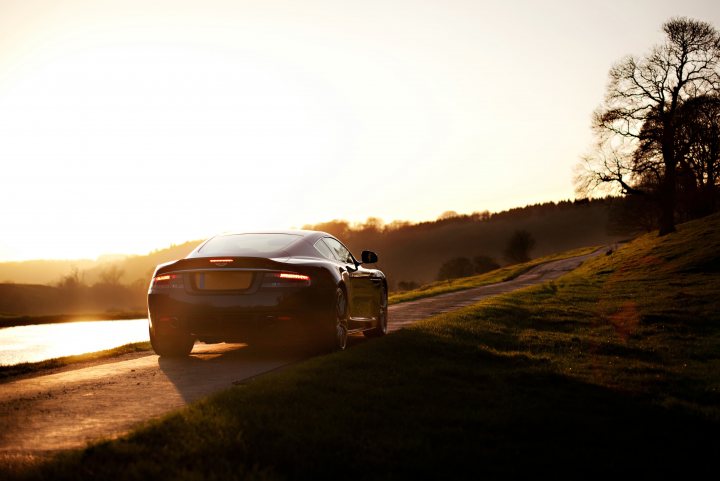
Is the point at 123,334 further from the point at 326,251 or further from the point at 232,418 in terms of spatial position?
the point at 232,418

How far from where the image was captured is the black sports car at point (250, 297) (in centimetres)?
760

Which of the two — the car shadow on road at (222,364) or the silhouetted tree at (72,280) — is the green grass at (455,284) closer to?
the car shadow on road at (222,364)

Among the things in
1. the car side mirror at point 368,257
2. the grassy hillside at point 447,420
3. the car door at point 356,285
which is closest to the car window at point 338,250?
the car door at point 356,285

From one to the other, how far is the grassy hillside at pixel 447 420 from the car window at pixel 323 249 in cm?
141

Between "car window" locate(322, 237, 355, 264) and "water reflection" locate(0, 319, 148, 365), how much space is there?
5996 mm

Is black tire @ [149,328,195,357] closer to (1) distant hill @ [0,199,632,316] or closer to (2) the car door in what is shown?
(2) the car door

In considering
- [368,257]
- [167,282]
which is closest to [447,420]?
[167,282]

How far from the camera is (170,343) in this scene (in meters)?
8.65

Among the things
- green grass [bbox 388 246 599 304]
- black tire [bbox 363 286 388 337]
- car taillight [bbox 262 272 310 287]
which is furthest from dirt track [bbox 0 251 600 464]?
green grass [bbox 388 246 599 304]

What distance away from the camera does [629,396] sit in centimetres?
606

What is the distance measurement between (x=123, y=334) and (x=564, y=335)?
47.3ft

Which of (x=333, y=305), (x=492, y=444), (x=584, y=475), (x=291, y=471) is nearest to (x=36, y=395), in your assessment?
(x=333, y=305)

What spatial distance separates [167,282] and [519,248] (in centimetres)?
10680

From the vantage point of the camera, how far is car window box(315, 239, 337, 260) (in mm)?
8953
